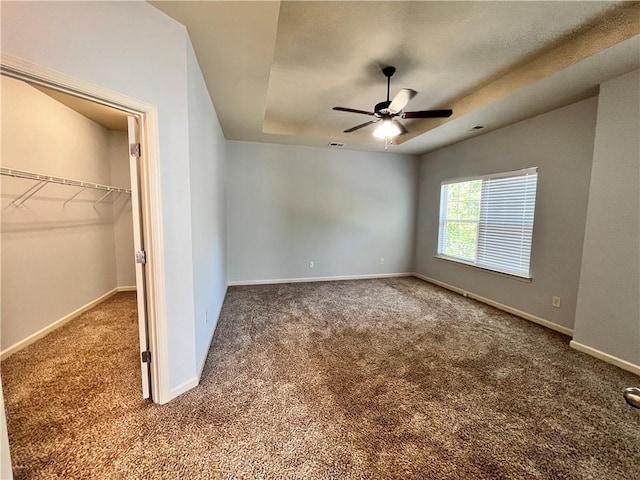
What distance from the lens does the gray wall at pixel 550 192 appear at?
295 cm

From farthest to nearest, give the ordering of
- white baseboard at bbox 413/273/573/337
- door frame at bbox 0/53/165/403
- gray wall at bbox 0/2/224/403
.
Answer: white baseboard at bbox 413/273/573/337 → door frame at bbox 0/53/165/403 → gray wall at bbox 0/2/224/403

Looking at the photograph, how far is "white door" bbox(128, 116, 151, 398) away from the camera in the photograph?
5.59ft

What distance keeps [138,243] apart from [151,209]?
27 cm

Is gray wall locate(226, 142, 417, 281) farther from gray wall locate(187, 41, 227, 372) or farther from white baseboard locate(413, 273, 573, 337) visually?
gray wall locate(187, 41, 227, 372)

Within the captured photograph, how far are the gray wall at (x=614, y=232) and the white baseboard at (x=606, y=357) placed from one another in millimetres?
29

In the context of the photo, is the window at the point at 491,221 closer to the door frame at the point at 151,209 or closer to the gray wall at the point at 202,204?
the gray wall at the point at 202,204

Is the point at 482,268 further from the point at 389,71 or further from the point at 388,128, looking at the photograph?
the point at 389,71

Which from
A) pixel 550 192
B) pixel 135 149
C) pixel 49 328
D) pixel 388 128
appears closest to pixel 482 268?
pixel 550 192

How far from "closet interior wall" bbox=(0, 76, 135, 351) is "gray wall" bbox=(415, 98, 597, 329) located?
562cm

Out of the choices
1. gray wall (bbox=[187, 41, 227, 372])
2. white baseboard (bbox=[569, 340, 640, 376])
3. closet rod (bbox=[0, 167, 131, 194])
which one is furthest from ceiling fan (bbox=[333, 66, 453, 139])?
closet rod (bbox=[0, 167, 131, 194])

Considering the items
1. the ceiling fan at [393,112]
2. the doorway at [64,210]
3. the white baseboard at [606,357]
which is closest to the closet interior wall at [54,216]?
the doorway at [64,210]

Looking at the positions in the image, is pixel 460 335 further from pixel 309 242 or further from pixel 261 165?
pixel 261 165

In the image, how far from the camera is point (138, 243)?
1765 mm

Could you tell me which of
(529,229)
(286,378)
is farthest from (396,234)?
(286,378)
